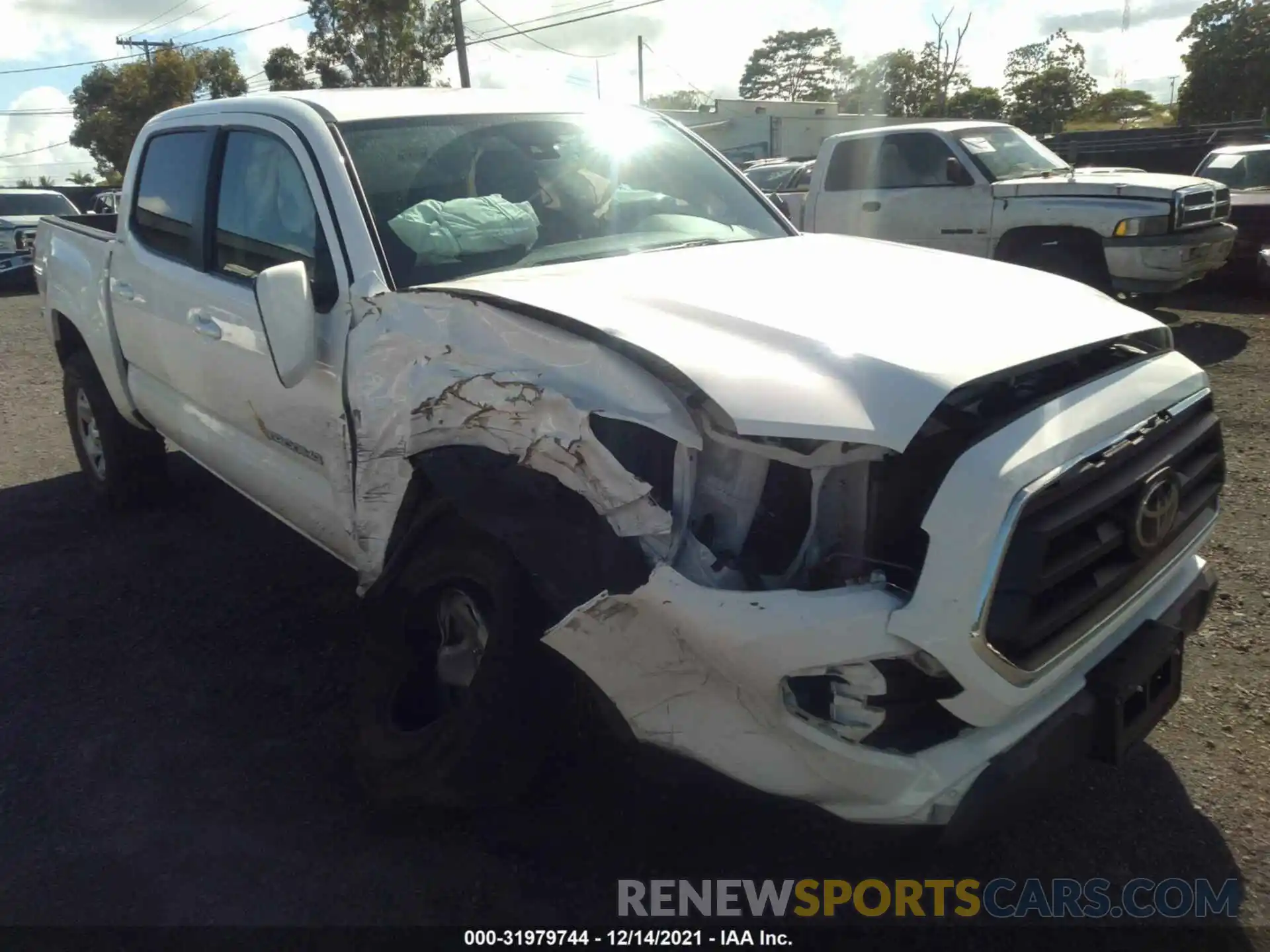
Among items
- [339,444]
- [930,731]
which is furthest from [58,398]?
[930,731]

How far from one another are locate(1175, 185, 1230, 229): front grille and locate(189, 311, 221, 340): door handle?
287 inches

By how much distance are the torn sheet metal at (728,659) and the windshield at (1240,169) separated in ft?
38.6

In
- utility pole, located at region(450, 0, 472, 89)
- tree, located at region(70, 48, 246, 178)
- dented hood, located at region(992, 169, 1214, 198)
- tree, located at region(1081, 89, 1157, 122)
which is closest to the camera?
dented hood, located at region(992, 169, 1214, 198)

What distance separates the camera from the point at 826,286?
106 inches

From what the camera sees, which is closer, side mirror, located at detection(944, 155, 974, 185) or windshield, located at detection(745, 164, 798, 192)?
side mirror, located at detection(944, 155, 974, 185)

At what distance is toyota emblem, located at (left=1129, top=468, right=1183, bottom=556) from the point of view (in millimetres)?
2227

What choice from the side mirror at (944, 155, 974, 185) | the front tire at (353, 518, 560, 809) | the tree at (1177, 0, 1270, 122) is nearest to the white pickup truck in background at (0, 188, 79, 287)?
the side mirror at (944, 155, 974, 185)

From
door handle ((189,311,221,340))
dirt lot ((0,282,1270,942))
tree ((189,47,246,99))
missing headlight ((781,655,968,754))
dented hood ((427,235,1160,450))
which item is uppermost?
A: tree ((189,47,246,99))

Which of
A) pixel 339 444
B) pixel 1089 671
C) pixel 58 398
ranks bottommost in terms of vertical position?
pixel 58 398

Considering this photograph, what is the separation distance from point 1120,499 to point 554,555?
4.00ft

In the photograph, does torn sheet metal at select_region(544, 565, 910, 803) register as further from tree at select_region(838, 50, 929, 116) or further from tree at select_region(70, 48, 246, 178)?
tree at select_region(838, 50, 929, 116)

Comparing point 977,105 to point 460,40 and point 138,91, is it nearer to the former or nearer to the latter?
point 460,40

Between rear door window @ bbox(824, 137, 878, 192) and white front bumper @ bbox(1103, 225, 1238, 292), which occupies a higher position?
rear door window @ bbox(824, 137, 878, 192)

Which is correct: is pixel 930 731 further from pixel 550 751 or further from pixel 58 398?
pixel 58 398
